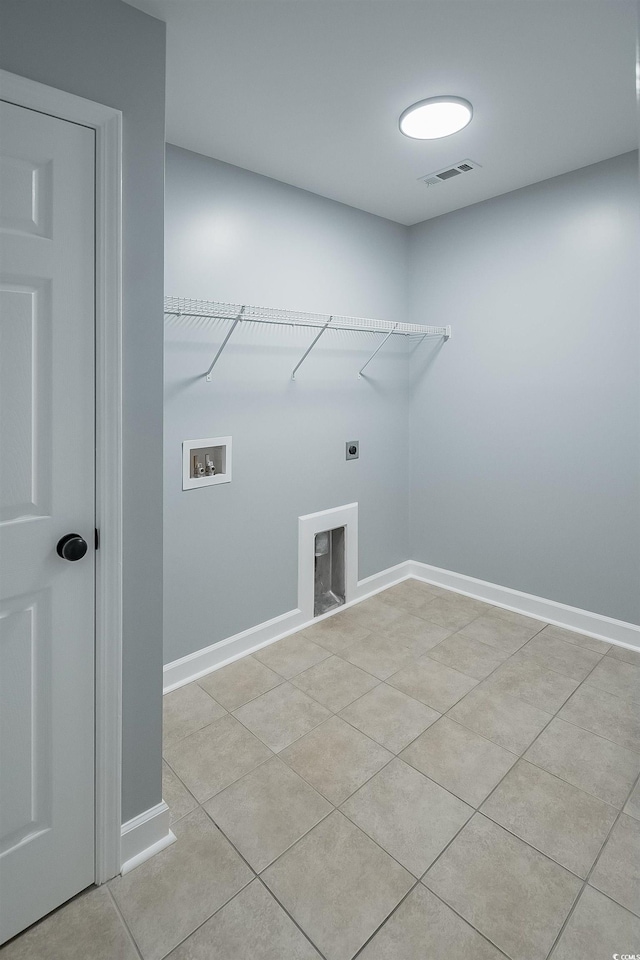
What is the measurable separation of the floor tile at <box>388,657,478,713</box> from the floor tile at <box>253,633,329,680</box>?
1.41ft

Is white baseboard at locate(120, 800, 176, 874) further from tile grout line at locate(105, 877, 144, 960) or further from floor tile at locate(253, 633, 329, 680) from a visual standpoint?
floor tile at locate(253, 633, 329, 680)

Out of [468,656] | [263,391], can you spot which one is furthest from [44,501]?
[468,656]

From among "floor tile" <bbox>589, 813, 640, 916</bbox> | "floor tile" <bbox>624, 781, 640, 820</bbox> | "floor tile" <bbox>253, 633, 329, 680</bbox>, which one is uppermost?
"floor tile" <bbox>253, 633, 329, 680</bbox>

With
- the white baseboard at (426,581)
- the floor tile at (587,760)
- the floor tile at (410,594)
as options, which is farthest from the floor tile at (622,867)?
the floor tile at (410,594)

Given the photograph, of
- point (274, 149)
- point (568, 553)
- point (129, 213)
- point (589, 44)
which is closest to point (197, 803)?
point (129, 213)

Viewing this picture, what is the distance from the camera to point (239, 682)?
2.49 meters

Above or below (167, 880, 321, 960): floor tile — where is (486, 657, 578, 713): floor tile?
above

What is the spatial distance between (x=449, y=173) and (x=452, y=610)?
2.46 m

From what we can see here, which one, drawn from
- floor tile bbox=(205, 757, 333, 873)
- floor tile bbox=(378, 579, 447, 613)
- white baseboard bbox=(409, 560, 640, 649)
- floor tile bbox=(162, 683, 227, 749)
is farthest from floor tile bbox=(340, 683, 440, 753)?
white baseboard bbox=(409, 560, 640, 649)

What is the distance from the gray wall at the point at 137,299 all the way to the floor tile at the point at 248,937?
1.23 feet

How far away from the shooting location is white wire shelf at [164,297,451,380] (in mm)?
2303

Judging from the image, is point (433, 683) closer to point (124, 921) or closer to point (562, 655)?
point (562, 655)

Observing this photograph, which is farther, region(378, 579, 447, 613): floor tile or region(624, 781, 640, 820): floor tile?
region(378, 579, 447, 613): floor tile

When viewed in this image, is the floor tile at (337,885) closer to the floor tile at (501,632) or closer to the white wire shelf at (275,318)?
the floor tile at (501,632)
